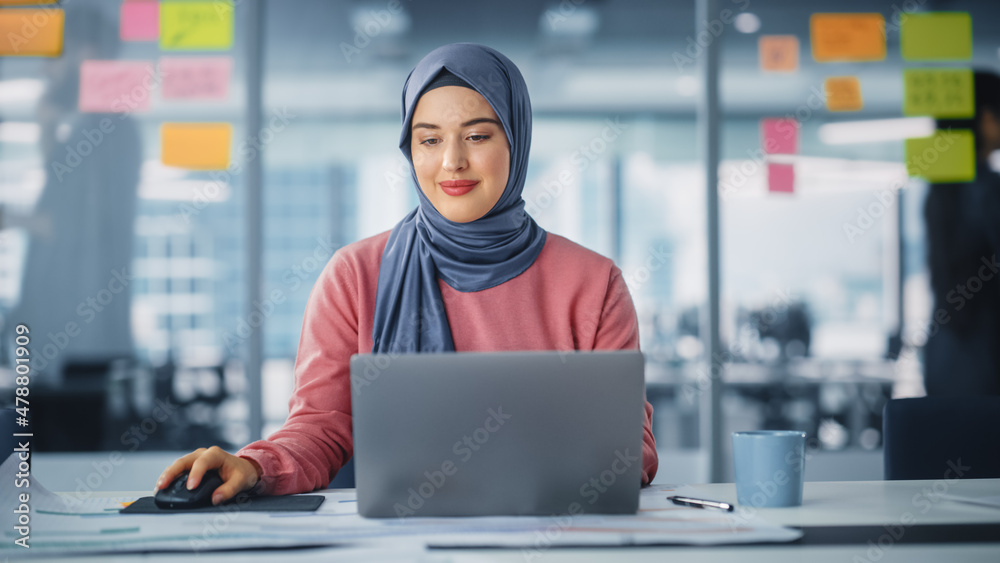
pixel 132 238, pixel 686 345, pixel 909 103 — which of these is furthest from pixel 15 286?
pixel 909 103

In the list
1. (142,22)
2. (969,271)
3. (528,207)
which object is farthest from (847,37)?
(142,22)

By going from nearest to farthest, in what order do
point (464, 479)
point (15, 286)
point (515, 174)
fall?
1. point (464, 479)
2. point (515, 174)
3. point (15, 286)

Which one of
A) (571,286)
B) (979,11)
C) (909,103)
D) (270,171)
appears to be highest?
(979,11)

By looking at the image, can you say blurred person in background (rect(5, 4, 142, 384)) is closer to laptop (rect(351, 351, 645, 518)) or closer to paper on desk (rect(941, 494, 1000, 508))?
laptop (rect(351, 351, 645, 518))

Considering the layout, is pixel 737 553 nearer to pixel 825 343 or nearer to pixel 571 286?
pixel 571 286

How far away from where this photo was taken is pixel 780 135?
2588 millimetres

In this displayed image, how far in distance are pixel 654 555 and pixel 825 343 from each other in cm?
203

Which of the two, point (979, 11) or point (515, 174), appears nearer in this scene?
point (515, 174)

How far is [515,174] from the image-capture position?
4.87ft

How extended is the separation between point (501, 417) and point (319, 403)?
1.79 feet

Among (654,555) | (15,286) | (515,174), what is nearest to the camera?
Answer: (654,555)

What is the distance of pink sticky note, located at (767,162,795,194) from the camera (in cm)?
257

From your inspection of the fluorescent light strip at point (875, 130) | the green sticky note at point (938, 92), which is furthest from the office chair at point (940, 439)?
the green sticky note at point (938, 92)

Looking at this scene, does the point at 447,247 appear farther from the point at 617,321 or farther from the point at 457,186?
the point at 617,321
